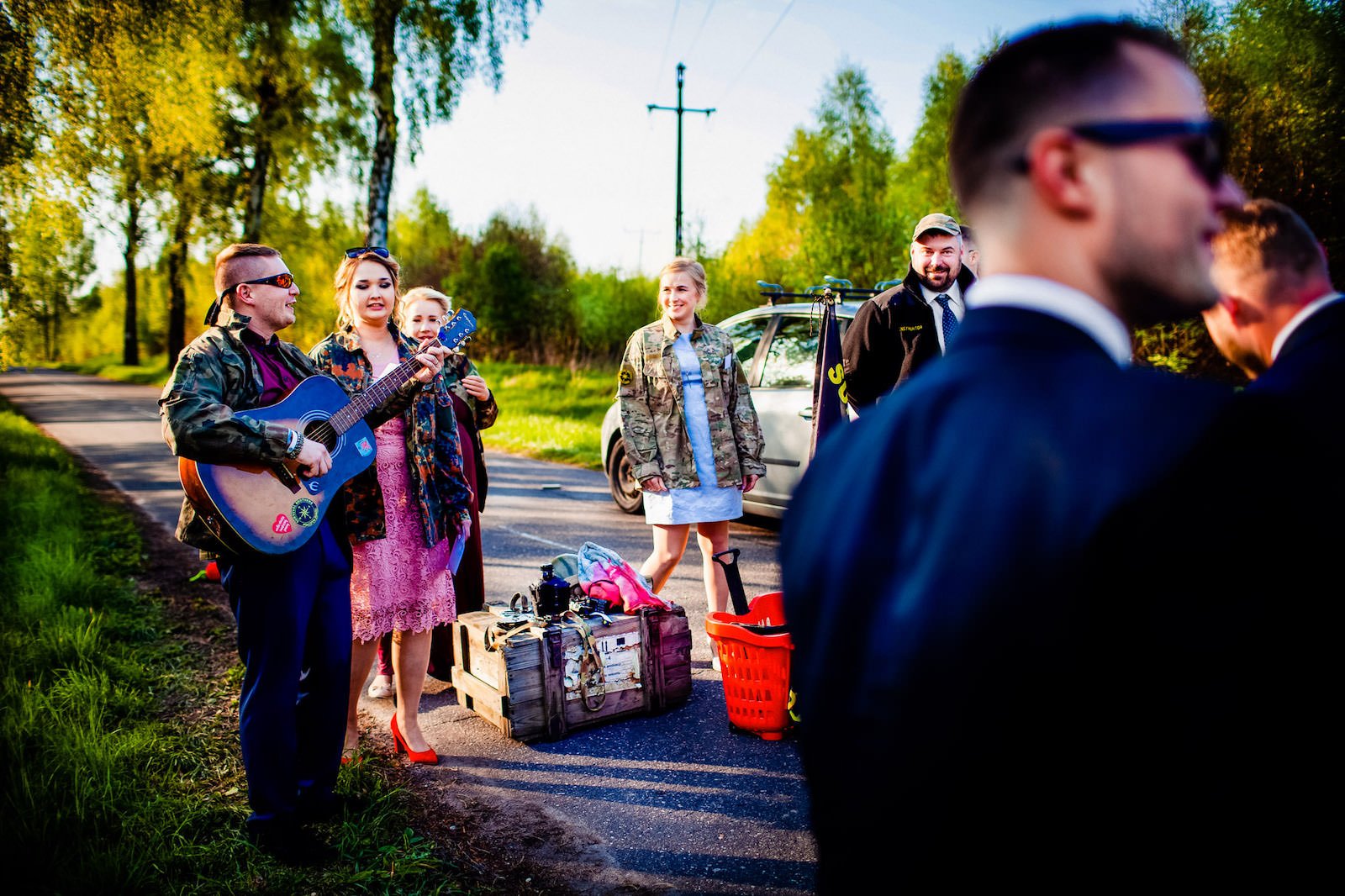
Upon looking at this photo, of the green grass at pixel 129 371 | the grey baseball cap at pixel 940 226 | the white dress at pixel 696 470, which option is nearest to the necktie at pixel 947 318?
the grey baseball cap at pixel 940 226

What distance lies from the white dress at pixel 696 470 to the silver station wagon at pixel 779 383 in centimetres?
231

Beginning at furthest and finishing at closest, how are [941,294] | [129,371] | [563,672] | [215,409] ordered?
[129,371] < [941,294] < [563,672] < [215,409]

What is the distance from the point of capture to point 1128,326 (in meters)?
0.91

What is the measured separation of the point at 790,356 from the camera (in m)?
7.63

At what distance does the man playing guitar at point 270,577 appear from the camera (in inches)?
116

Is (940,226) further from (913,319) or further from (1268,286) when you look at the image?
(1268,286)

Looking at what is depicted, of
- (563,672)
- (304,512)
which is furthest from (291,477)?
(563,672)

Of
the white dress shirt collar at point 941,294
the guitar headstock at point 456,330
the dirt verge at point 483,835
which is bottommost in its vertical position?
the dirt verge at point 483,835

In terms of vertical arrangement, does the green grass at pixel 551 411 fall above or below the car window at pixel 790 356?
below

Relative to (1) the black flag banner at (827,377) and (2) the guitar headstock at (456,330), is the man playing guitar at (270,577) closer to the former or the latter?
(2) the guitar headstock at (456,330)

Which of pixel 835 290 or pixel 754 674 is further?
pixel 835 290

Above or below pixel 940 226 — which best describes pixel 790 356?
below

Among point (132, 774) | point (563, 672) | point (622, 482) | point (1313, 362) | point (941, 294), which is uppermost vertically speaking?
point (941, 294)

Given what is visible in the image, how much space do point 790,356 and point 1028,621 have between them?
23.0ft
